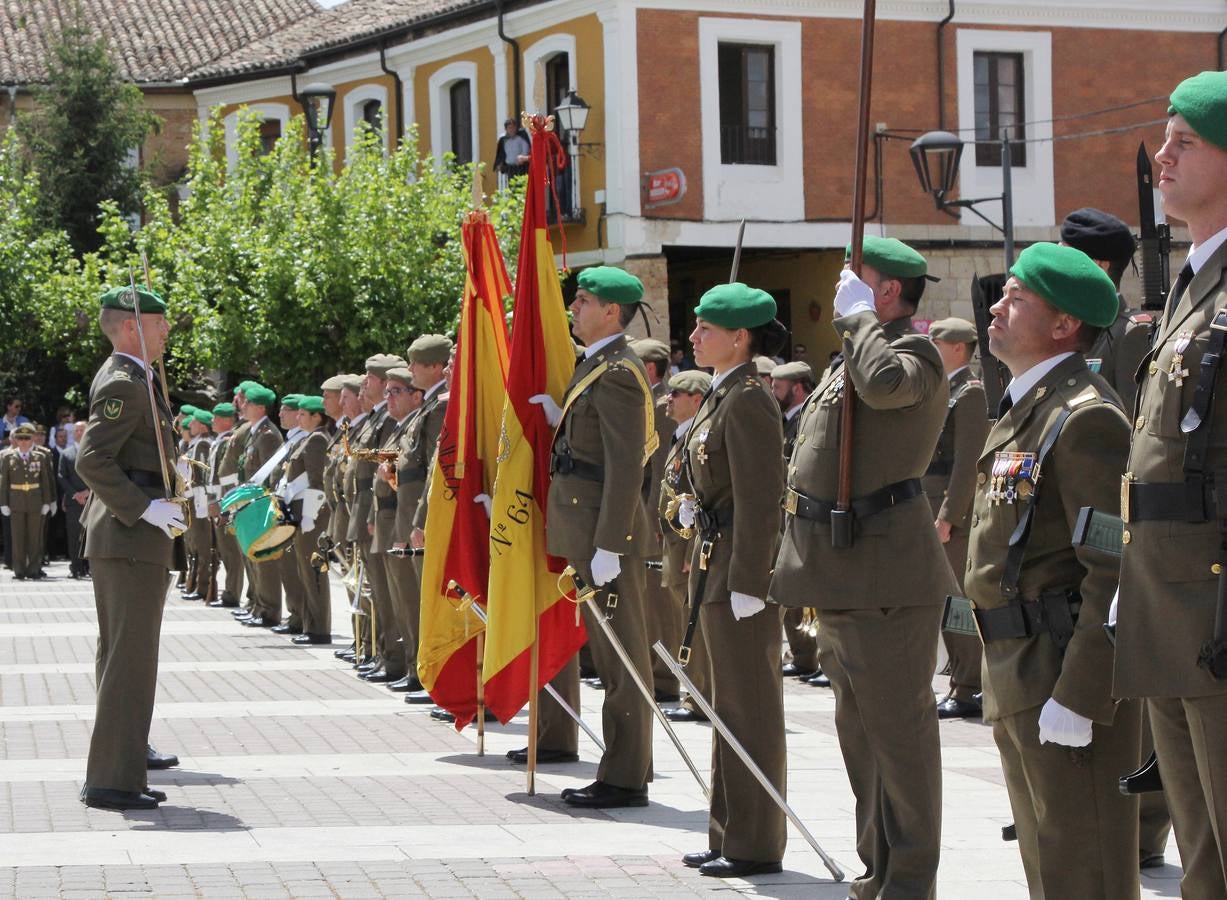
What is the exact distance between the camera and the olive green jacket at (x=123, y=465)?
26.7ft

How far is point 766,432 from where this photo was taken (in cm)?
667

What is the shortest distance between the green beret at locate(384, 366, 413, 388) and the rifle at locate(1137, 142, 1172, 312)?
5960 mm

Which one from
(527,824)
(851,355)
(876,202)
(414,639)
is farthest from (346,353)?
(851,355)


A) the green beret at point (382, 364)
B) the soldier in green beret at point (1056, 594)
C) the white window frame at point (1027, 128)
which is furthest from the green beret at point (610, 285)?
the white window frame at point (1027, 128)

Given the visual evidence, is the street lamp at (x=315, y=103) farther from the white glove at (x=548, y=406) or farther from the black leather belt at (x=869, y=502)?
the black leather belt at (x=869, y=502)

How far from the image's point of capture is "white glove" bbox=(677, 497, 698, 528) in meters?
7.33

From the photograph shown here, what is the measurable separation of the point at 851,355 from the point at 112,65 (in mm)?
34147

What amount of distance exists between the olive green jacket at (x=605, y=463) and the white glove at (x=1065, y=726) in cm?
332

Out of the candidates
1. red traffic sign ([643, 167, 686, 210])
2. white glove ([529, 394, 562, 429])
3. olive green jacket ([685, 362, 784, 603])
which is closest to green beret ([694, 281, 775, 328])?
olive green jacket ([685, 362, 784, 603])

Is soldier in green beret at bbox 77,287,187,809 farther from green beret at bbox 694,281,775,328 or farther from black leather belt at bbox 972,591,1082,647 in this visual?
black leather belt at bbox 972,591,1082,647

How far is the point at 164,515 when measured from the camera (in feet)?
26.7

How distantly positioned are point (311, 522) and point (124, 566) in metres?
8.07

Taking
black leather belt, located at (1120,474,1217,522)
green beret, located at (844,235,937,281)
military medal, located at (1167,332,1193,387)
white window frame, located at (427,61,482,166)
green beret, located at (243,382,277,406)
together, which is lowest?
black leather belt, located at (1120,474,1217,522)

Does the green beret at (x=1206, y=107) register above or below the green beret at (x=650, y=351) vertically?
above
